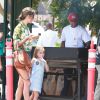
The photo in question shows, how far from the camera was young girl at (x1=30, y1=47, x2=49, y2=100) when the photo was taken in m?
8.12

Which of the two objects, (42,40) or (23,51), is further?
(42,40)

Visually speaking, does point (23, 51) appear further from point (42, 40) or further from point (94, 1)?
point (94, 1)

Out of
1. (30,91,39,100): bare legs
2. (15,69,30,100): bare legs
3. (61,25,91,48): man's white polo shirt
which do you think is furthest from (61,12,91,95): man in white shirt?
(15,69,30,100): bare legs

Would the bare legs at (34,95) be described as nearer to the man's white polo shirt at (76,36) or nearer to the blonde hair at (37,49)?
the blonde hair at (37,49)

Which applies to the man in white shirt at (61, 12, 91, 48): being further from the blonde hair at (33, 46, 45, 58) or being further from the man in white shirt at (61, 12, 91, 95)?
the blonde hair at (33, 46, 45, 58)

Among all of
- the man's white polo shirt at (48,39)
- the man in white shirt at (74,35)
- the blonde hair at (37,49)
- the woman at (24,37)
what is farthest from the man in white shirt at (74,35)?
the woman at (24,37)

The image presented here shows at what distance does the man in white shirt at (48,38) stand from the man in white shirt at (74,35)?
0.17 metres

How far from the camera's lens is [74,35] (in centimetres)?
841

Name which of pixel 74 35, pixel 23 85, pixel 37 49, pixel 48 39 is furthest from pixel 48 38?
pixel 23 85

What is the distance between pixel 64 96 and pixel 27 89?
0.97 meters

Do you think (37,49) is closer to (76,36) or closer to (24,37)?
(24,37)

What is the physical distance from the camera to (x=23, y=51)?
7879 mm

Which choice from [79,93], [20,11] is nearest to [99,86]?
[79,93]

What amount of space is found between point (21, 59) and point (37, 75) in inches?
19.8
